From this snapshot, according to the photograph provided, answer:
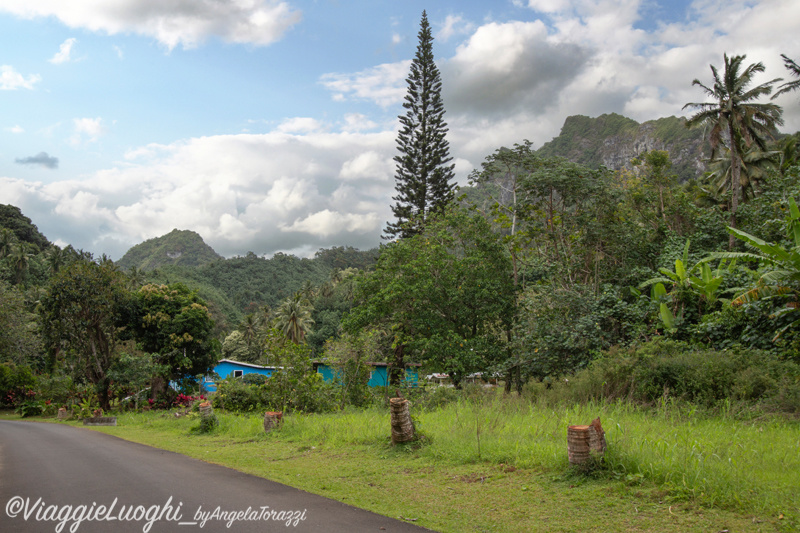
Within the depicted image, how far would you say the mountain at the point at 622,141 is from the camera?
239 feet

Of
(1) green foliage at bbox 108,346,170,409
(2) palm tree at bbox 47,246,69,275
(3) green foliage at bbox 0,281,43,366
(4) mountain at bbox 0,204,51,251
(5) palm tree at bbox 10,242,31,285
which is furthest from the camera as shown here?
(4) mountain at bbox 0,204,51,251

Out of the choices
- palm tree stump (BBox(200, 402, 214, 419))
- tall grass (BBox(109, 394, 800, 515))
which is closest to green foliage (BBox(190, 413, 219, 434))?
palm tree stump (BBox(200, 402, 214, 419))

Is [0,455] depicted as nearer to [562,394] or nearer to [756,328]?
[562,394]

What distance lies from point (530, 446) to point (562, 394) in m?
4.38

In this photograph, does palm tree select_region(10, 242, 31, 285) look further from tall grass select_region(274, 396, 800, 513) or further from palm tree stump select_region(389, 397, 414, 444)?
palm tree stump select_region(389, 397, 414, 444)

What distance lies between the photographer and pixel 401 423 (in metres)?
7.06

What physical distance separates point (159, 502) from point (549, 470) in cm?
395

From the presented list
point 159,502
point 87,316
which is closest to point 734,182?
point 159,502

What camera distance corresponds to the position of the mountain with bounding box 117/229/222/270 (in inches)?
4481

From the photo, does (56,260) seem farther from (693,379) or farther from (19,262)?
(693,379)

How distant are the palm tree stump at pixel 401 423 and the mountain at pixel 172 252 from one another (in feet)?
→ 367

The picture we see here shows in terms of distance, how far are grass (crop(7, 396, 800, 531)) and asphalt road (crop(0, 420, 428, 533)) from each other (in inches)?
16.5

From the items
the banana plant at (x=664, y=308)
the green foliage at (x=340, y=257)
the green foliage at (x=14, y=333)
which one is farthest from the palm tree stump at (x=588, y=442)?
the green foliage at (x=340, y=257)

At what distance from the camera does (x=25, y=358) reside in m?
29.5
